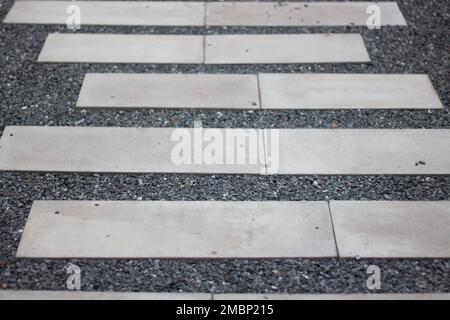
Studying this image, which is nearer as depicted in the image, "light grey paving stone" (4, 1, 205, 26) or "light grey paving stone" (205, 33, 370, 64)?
"light grey paving stone" (205, 33, 370, 64)

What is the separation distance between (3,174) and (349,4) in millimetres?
3421

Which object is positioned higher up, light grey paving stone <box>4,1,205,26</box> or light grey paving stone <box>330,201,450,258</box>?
light grey paving stone <box>4,1,205,26</box>

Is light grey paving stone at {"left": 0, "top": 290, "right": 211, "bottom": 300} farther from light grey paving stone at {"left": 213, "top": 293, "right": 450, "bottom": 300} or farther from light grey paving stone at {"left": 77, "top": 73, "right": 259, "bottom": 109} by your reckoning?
light grey paving stone at {"left": 77, "top": 73, "right": 259, "bottom": 109}

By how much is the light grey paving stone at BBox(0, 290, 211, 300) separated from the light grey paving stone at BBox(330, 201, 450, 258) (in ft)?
2.84

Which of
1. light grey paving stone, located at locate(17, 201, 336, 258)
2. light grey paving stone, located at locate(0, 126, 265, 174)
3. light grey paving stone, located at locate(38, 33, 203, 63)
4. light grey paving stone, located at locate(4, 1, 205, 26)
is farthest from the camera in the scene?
light grey paving stone, located at locate(4, 1, 205, 26)

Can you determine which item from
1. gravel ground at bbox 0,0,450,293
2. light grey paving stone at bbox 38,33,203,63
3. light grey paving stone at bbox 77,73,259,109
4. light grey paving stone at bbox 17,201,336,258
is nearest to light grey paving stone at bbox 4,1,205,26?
gravel ground at bbox 0,0,450,293

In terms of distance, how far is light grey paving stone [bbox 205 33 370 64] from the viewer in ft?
16.2

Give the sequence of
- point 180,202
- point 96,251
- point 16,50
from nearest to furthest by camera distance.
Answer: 1. point 96,251
2. point 180,202
3. point 16,50

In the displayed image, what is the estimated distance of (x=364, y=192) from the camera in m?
3.76

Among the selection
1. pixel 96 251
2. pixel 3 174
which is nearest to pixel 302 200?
pixel 96 251

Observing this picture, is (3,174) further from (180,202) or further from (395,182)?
(395,182)

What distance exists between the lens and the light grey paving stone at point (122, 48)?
16.2ft

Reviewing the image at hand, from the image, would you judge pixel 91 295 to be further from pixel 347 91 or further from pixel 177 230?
pixel 347 91

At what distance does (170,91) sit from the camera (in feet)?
15.0
